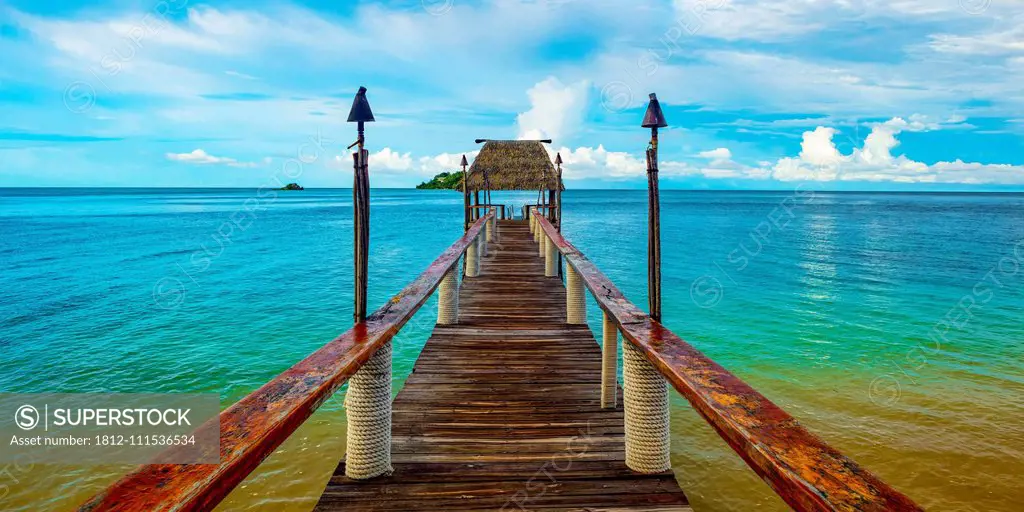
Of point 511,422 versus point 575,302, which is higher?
point 575,302

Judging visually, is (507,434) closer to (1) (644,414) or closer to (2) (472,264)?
(1) (644,414)

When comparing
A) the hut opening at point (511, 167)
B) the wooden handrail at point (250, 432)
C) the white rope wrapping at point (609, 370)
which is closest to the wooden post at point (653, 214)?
the white rope wrapping at point (609, 370)

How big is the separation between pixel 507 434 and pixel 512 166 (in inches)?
775

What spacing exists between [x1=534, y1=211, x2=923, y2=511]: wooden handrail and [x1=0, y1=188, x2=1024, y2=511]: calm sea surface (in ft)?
11.7

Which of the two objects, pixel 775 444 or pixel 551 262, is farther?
pixel 551 262

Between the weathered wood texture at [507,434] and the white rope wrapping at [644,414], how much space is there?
0.11m

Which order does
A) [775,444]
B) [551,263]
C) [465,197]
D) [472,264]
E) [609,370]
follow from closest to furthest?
[775,444] < [609,370] < [472,264] < [551,263] < [465,197]

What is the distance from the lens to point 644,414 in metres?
3.67

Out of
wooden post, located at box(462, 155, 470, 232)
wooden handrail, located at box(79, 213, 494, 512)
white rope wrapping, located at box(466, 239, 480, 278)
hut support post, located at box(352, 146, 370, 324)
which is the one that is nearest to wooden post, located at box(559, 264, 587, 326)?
white rope wrapping, located at box(466, 239, 480, 278)

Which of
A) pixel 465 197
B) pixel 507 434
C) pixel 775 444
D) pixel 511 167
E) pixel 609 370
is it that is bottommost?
pixel 507 434

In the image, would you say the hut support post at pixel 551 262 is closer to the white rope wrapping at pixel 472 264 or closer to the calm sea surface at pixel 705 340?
the white rope wrapping at pixel 472 264

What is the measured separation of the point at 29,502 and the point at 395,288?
1540cm

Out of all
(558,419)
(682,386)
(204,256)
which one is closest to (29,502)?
(558,419)

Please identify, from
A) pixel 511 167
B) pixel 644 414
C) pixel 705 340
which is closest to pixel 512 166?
pixel 511 167
